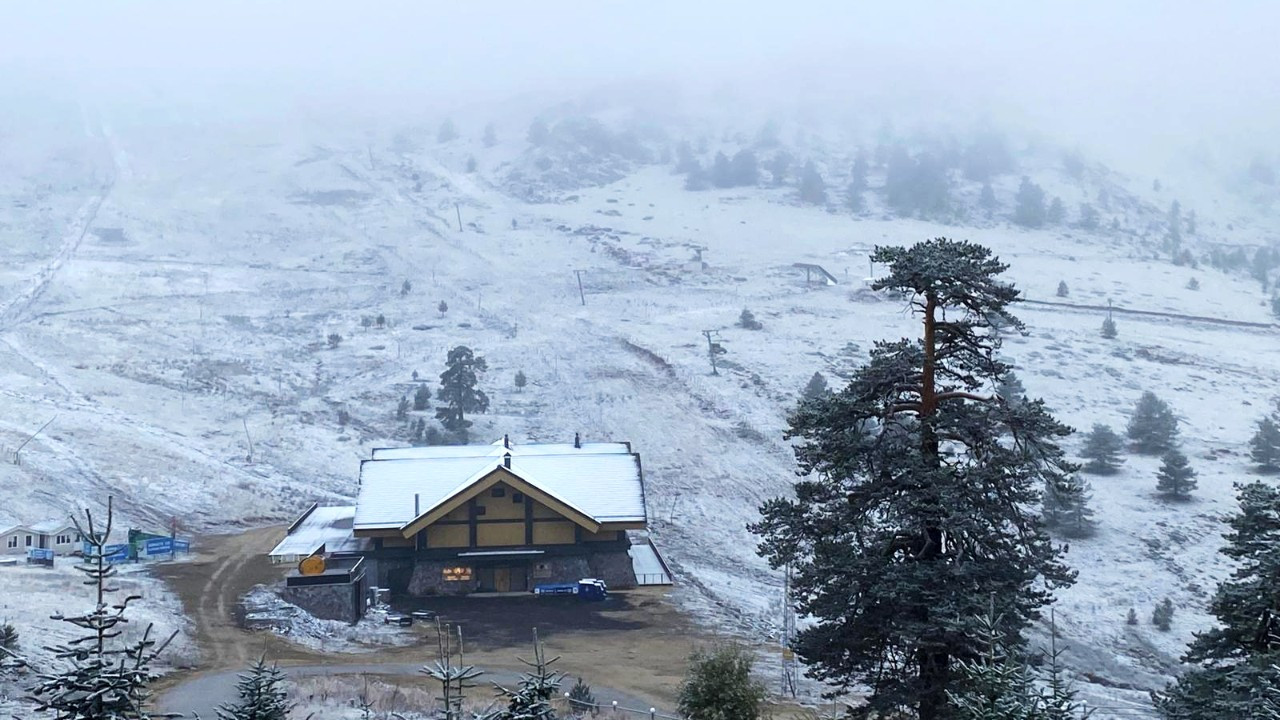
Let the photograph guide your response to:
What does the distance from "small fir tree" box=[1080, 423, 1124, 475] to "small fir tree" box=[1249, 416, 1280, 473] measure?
726cm

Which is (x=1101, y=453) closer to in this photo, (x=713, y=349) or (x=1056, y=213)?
(x=713, y=349)

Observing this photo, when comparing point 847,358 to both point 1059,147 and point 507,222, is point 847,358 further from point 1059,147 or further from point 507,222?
point 1059,147

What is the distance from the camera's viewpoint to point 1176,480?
186ft

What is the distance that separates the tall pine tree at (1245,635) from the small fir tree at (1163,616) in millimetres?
31642

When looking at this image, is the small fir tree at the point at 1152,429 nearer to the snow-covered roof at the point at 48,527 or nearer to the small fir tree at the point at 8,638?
the snow-covered roof at the point at 48,527

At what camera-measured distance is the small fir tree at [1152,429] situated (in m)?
64.9

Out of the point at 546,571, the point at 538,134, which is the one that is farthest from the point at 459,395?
the point at 538,134

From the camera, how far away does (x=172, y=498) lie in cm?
5391

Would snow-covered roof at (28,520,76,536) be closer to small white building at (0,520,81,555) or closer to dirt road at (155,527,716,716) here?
small white building at (0,520,81,555)

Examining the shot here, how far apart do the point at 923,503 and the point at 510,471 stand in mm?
26625

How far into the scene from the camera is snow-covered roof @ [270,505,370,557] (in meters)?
41.5

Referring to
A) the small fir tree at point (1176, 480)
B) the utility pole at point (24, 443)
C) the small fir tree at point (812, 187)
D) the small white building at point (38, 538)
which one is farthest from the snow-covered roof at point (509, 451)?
the small fir tree at point (812, 187)

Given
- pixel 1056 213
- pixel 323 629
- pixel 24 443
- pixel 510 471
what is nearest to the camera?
pixel 323 629

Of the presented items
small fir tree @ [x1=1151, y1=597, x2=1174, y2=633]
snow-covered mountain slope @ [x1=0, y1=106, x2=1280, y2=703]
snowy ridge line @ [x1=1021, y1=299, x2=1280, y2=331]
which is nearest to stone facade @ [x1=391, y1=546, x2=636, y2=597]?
snow-covered mountain slope @ [x1=0, y1=106, x2=1280, y2=703]
